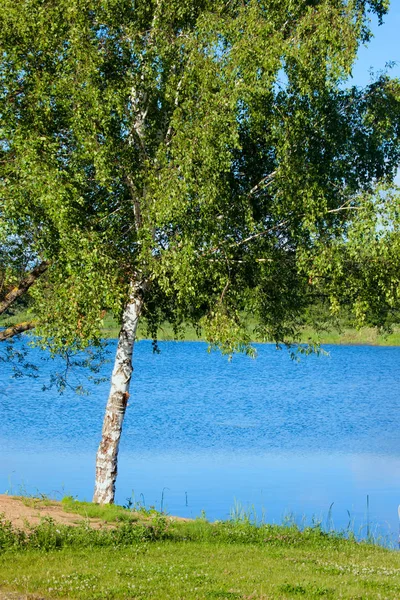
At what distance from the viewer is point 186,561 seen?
12.5m

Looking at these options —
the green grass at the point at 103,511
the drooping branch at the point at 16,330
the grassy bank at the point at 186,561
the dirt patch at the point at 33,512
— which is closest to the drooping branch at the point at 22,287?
the drooping branch at the point at 16,330

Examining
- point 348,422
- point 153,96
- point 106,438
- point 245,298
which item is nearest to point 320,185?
point 245,298

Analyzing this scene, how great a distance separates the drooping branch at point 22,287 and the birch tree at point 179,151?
1114 mm

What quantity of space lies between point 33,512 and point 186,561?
4507mm

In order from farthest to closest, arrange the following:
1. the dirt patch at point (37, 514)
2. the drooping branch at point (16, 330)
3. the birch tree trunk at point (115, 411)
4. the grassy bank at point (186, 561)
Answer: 1. the drooping branch at point (16, 330)
2. the birch tree trunk at point (115, 411)
3. the dirt patch at point (37, 514)
4. the grassy bank at point (186, 561)

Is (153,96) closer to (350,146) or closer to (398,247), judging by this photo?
(350,146)

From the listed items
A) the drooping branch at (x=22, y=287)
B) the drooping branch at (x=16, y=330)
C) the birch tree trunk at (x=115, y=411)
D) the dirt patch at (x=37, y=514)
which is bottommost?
the dirt patch at (x=37, y=514)

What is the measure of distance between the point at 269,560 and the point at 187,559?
1.38m

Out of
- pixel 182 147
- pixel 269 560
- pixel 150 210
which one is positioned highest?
pixel 182 147

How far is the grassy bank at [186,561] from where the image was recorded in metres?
10.3

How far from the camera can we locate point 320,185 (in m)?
16.8

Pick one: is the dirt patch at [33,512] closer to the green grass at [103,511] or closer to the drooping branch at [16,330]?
the green grass at [103,511]

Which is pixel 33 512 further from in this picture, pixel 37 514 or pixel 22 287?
pixel 22 287

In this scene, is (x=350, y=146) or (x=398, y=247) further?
(x=350, y=146)
